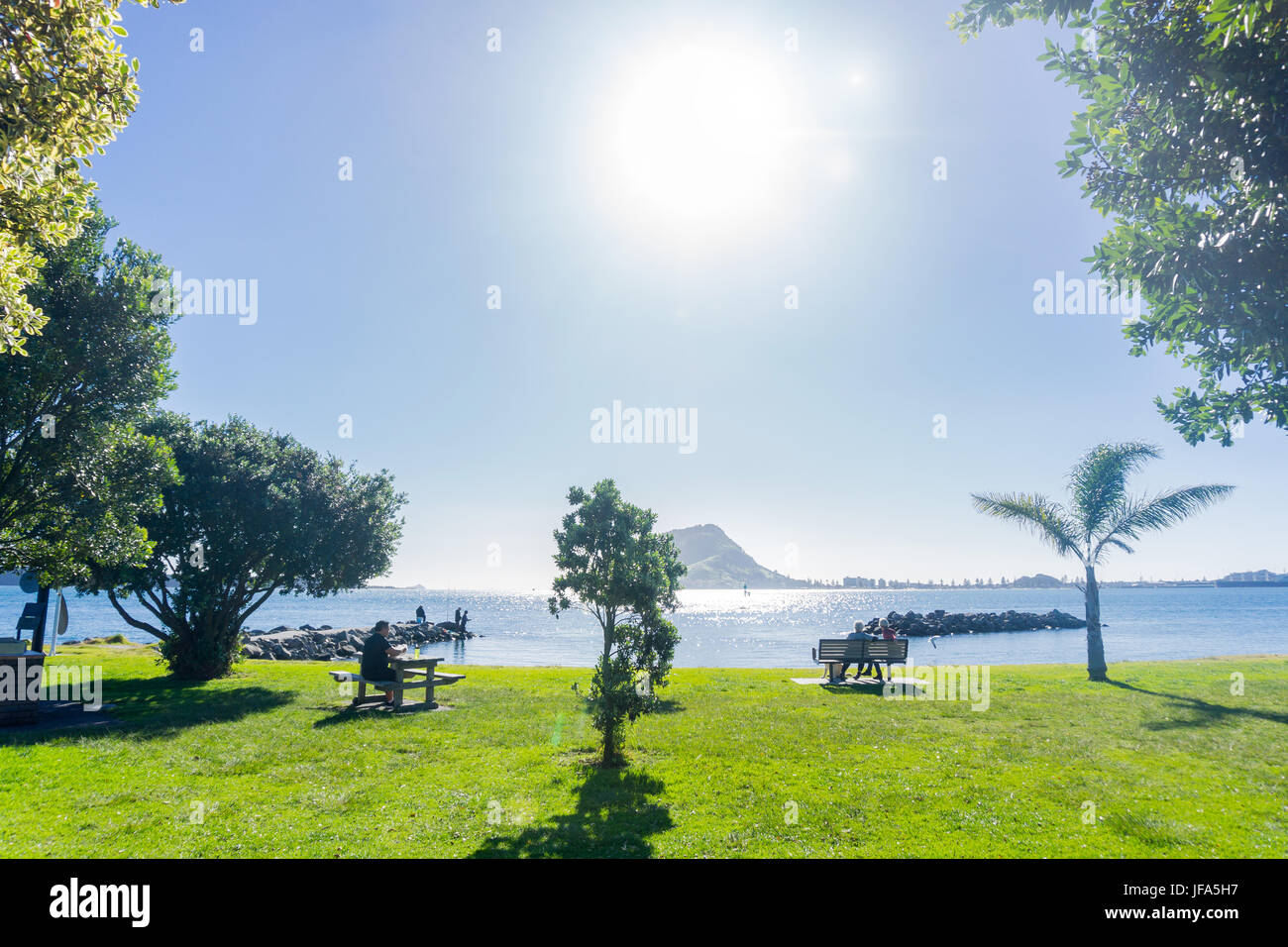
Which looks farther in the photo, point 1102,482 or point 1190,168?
point 1102,482

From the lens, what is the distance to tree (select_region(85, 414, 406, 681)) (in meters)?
21.7

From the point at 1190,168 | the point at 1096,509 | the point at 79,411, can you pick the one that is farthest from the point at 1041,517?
the point at 79,411

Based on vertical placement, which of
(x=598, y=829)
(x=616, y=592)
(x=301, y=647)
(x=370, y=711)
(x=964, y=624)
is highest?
(x=616, y=592)

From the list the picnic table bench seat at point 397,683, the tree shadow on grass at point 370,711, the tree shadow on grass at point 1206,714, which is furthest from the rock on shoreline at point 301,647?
the tree shadow on grass at point 1206,714

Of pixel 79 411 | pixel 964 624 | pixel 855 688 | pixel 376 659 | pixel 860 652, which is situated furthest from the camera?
pixel 964 624

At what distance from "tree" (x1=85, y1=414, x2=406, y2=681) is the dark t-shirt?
27.1ft

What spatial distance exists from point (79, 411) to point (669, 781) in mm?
16867

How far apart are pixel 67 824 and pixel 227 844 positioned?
2.61 metres

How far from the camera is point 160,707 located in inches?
651

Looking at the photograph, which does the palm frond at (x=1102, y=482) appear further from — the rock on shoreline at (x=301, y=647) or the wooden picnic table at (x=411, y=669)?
the rock on shoreline at (x=301, y=647)

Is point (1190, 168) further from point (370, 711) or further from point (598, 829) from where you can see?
point (370, 711)

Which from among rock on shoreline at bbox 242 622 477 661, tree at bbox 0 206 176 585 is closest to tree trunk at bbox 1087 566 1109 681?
tree at bbox 0 206 176 585
